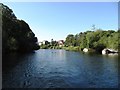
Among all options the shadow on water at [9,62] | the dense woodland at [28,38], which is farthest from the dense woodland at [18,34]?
the shadow on water at [9,62]

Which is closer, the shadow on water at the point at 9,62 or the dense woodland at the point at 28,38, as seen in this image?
the shadow on water at the point at 9,62

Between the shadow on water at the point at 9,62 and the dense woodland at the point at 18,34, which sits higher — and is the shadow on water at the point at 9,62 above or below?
below

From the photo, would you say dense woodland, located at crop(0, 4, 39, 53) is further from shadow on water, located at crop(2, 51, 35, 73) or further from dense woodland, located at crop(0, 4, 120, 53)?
shadow on water, located at crop(2, 51, 35, 73)

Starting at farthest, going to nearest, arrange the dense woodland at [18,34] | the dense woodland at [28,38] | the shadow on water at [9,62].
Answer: the dense woodland at [28,38], the dense woodland at [18,34], the shadow on water at [9,62]

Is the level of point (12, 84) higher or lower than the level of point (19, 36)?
lower

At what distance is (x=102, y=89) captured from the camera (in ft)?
69.6

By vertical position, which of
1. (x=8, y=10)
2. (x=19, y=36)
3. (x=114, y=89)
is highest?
(x=8, y=10)

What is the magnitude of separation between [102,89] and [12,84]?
8.10m

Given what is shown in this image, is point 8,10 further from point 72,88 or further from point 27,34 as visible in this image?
point 72,88

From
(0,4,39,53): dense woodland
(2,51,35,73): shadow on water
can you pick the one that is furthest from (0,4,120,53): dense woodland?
(2,51,35,73): shadow on water

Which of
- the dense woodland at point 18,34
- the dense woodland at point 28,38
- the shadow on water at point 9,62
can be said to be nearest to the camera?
the shadow on water at point 9,62

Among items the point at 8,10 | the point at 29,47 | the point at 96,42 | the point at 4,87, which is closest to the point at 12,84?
the point at 4,87

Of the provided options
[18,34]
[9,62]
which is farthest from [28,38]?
A: [9,62]

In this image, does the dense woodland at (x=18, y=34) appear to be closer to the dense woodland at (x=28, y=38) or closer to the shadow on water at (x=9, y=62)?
the dense woodland at (x=28, y=38)
